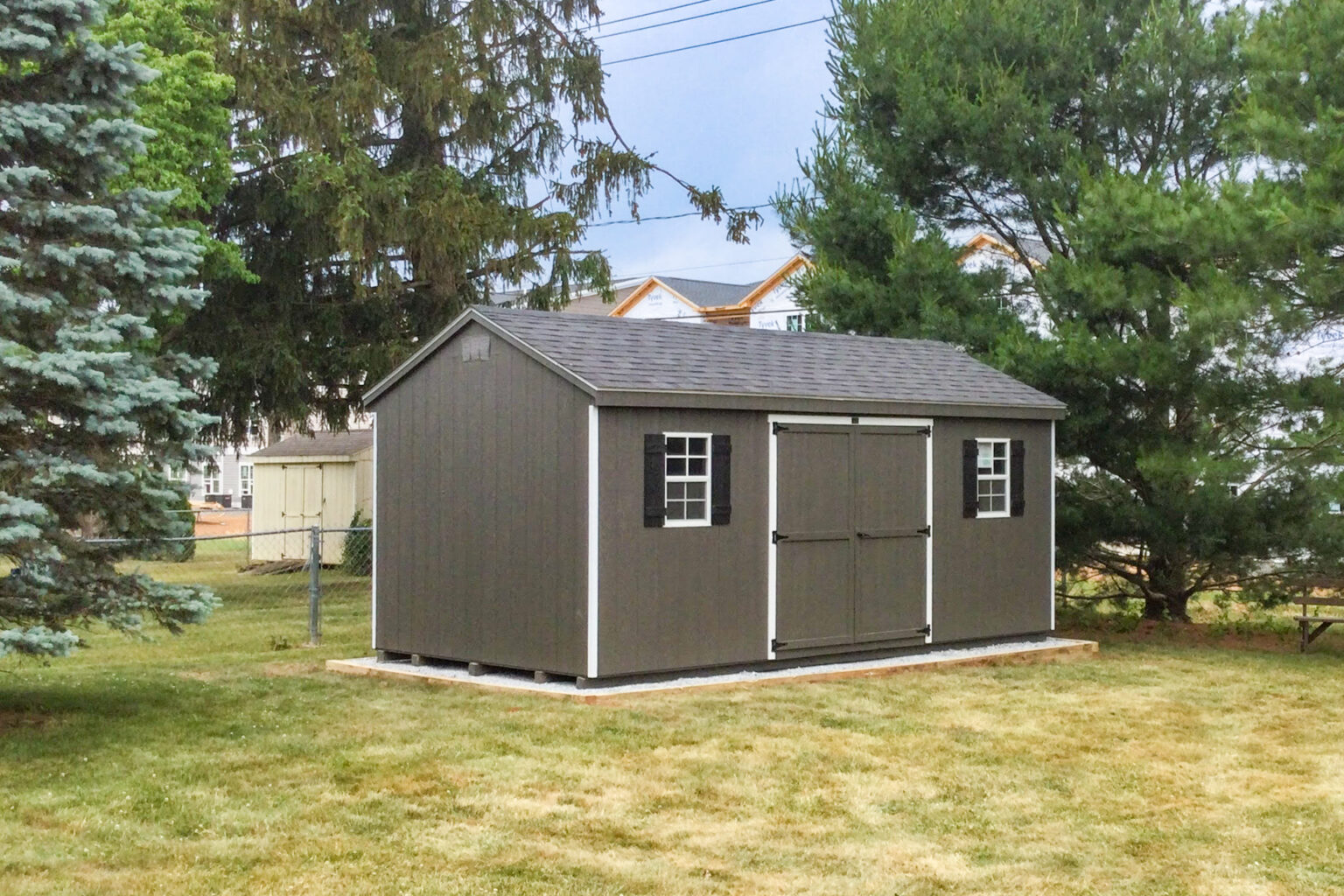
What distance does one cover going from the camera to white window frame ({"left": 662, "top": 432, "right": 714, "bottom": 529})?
1202 cm

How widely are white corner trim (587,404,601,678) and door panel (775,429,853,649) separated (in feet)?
6.28

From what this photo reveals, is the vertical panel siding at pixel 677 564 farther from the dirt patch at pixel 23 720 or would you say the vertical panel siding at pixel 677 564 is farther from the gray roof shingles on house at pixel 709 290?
the gray roof shingles on house at pixel 709 290

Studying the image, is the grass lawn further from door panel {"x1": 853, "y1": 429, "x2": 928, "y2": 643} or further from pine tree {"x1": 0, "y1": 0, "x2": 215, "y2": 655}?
pine tree {"x1": 0, "y1": 0, "x2": 215, "y2": 655}

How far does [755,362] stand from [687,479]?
5.76 feet

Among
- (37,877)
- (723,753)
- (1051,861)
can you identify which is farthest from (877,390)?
(37,877)

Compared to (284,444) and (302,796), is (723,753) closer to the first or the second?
(302,796)

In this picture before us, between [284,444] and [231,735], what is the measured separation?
20490 mm

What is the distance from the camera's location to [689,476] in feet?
40.3

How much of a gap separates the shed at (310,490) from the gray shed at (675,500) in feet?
46.6

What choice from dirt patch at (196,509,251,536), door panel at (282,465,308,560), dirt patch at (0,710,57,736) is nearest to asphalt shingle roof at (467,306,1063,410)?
dirt patch at (0,710,57,736)

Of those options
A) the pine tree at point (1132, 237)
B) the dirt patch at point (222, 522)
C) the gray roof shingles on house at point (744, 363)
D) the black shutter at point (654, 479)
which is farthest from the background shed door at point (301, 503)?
the black shutter at point (654, 479)

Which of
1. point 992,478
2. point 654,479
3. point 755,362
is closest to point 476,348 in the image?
point 654,479

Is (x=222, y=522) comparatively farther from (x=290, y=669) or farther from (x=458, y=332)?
(x=458, y=332)

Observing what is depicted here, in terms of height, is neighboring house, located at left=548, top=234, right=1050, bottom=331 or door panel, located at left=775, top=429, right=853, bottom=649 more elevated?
neighboring house, located at left=548, top=234, right=1050, bottom=331
